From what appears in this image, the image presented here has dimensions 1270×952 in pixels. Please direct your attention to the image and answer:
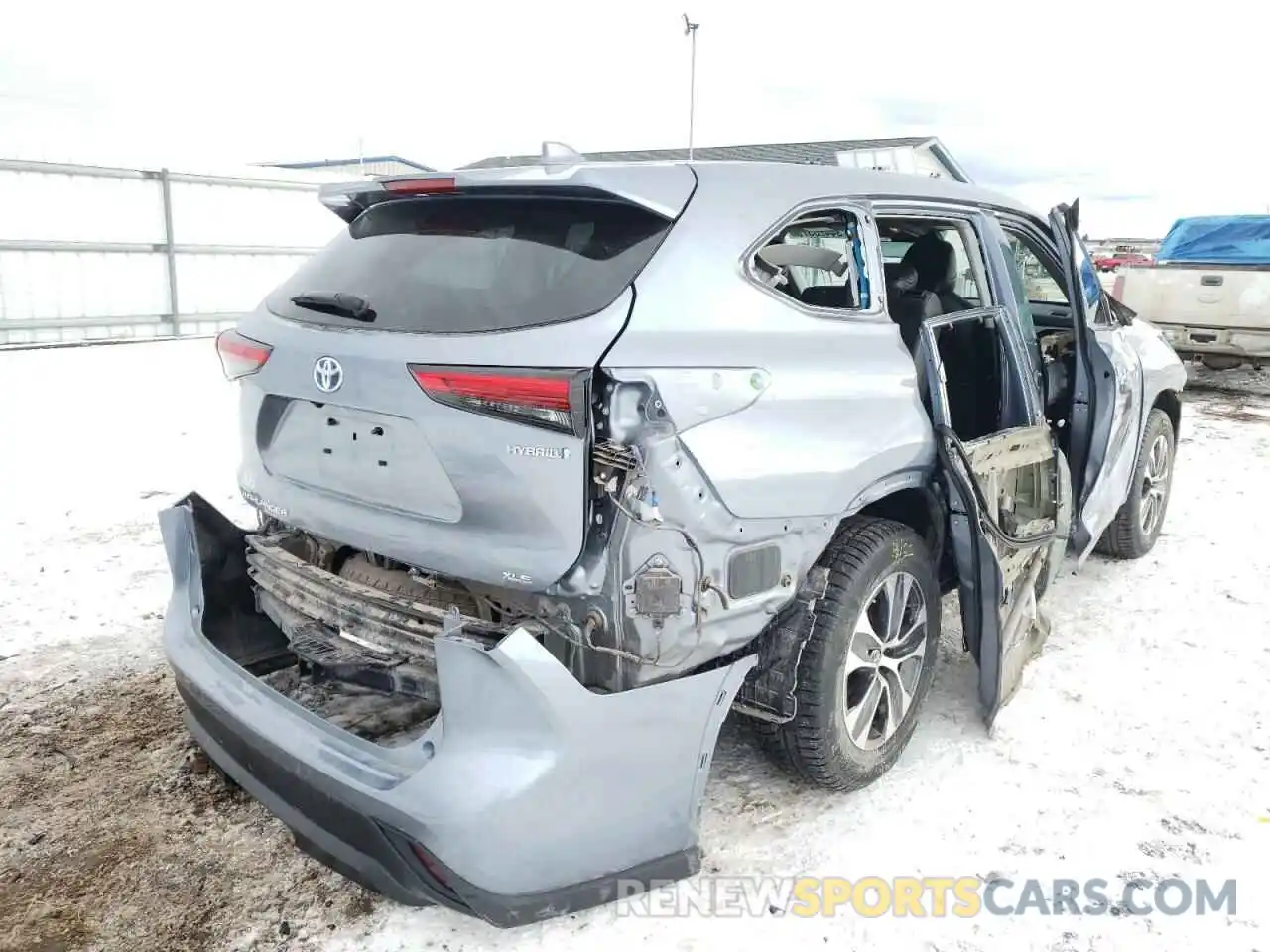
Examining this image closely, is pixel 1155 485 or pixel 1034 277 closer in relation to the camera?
pixel 1034 277

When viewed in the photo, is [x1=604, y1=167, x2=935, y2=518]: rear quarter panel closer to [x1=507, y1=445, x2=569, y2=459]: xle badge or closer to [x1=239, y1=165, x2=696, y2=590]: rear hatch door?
[x1=239, y1=165, x2=696, y2=590]: rear hatch door

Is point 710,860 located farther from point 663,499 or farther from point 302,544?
point 302,544

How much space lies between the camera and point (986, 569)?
315 cm

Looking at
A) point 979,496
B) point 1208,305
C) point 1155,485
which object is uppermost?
point 1208,305

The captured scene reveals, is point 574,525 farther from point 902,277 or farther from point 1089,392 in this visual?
point 1089,392

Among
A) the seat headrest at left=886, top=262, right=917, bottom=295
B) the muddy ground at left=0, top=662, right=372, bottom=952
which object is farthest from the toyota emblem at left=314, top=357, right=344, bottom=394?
the seat headrest at left=886, top=262, right=917, bottom=295

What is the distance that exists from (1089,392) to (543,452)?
290cm

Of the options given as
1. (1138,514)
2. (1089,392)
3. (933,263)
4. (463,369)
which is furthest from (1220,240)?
(463,369)

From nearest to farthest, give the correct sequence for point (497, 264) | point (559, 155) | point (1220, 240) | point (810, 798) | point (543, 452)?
point (543, 452), point (497, 264), point (559, 155), point (810, 798), point (1220, 240)

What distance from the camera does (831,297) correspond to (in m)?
2.95

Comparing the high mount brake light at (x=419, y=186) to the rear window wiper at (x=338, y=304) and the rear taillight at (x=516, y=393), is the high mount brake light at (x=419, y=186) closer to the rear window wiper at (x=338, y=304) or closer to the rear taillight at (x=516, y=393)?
the rear window wiper at (x=338, y=304)

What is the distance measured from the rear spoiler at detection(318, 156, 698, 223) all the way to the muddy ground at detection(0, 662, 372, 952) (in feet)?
6.26

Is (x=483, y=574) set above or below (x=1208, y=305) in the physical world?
below

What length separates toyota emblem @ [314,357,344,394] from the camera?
2.51 metres
